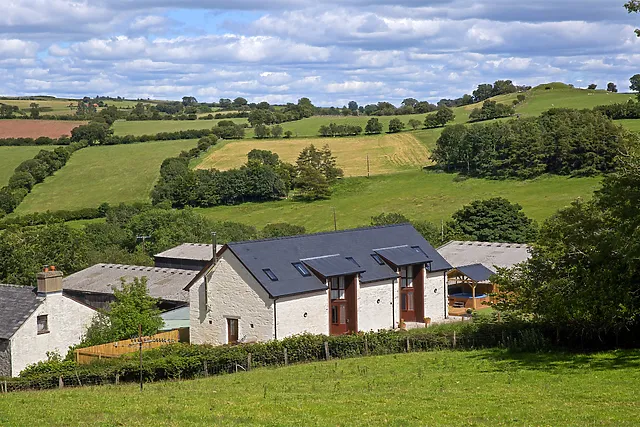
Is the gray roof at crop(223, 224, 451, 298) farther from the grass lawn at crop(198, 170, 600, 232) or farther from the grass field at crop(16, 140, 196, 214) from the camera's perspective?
the grass field at crop(16, 140, 196, 214)

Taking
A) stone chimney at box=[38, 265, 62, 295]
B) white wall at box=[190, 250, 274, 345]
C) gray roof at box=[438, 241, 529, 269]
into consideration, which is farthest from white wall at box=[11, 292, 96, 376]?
gray roof at box=[438, 241, 529, 269]

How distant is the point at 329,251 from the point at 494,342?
1353 cm

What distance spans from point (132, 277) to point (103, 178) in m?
65.8

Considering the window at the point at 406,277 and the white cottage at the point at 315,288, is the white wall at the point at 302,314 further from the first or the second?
the window at the point at 406,277

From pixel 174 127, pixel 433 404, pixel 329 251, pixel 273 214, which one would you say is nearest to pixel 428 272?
pixel 329 251

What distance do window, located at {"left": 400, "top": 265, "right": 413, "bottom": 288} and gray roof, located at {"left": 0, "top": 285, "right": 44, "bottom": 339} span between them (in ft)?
66.6

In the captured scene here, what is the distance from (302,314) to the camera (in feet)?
145

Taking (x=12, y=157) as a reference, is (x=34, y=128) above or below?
above

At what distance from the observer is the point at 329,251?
4775 centimetres

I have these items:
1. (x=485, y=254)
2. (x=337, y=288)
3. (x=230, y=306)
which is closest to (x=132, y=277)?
(x=230, y=306)

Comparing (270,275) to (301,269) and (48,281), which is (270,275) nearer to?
(301,269)

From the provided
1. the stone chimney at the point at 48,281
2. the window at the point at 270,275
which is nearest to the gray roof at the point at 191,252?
the window at the point at 270,275

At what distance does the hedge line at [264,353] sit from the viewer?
3219cm

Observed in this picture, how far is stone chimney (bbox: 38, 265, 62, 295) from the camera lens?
1570 inches
